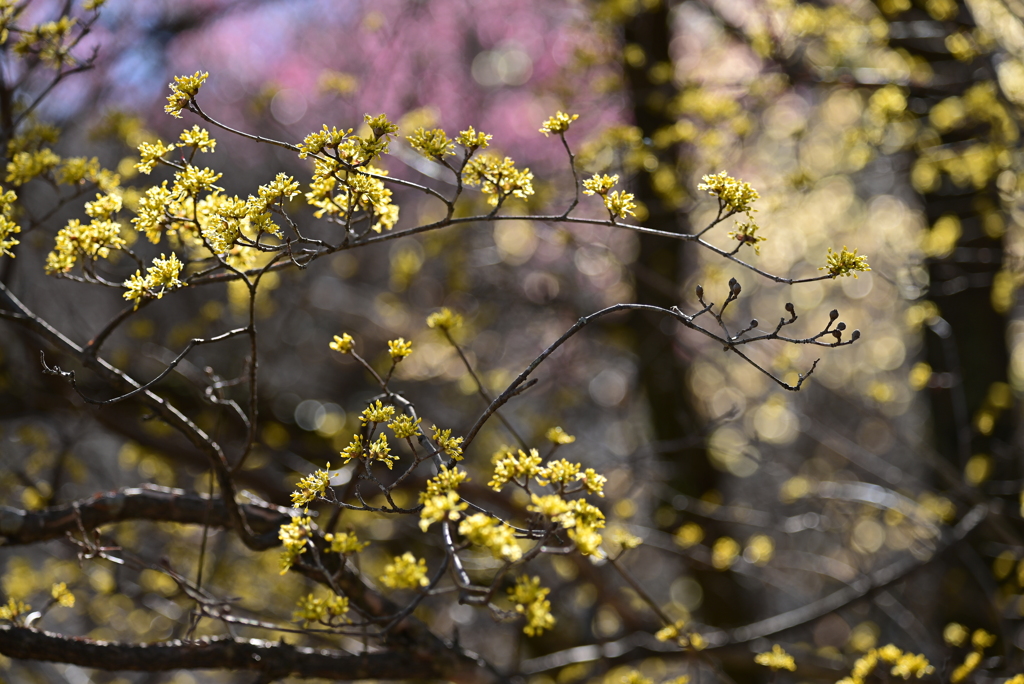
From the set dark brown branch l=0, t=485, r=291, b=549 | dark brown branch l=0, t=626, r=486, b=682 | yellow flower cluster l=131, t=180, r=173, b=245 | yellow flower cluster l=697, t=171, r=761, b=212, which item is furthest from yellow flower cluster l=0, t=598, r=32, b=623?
yellow flower cluster l=697, t=171, r=761, b=212

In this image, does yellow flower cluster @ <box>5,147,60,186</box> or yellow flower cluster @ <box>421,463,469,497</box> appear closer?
yellow flower cluster @ <box>421,463,469,497</box>

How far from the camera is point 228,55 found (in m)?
8.53

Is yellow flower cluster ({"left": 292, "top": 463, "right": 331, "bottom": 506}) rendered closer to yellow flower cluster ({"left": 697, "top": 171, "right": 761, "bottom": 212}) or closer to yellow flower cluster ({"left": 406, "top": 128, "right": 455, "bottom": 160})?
yellow flower cluster ({"left": 406, "top": 128, "right": 455, "bottom": 160})

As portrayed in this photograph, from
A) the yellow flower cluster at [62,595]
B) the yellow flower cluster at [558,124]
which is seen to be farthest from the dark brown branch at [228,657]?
the yellow flower cluster at [558,124]

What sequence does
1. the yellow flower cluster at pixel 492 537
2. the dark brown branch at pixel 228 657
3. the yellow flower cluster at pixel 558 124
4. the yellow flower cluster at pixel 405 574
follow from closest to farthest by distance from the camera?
the yellow flower cluster at pixel 492 537 < the yellow flower cluster at pixel 405 574 < the yellow flower cluster at pixel 558 124 < the dark brown branch at pixel 228 657

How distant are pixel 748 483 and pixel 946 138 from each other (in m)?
4.50

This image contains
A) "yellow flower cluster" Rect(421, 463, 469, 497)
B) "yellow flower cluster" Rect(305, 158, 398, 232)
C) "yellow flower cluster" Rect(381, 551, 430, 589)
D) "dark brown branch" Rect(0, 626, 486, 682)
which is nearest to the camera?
"yellow flower cluster" Rect(421, 463, 469, 497)

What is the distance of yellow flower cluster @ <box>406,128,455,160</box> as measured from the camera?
1.77 meters

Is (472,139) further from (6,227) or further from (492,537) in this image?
(6,227)

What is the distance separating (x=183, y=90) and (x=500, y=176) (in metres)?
0.77

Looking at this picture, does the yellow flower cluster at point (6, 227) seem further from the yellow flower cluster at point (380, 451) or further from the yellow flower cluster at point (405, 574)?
the yellow flower cluster at point (405, 574)

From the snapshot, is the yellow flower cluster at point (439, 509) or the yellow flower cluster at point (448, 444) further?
the yellow flower cluster at point (448, 444)

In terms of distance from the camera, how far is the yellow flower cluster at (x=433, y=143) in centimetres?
177

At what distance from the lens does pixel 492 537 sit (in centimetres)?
138
